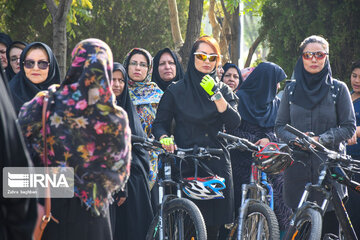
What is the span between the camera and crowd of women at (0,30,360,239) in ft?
9.88

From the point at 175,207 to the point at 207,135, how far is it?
73cm

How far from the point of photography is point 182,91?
4879 millimetres

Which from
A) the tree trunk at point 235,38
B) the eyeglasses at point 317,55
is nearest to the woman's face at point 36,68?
the eyeglasses at point 317,55

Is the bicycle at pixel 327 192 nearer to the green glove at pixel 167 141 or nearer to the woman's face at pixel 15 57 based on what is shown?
the green glove at pixel 167 141

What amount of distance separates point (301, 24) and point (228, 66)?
296cm

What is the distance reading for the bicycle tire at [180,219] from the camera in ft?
13.7

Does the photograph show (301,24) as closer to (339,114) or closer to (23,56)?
(339,114)

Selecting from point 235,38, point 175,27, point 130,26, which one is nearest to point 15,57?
point 175,27

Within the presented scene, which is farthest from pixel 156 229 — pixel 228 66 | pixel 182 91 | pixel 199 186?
pixel 228 66

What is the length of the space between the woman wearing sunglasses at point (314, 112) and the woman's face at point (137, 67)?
1574 mm

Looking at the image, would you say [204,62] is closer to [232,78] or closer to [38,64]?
[38,64]

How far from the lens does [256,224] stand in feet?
14.8

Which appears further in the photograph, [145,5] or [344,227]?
[145,5]

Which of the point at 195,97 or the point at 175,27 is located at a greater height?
the point at 175,27
